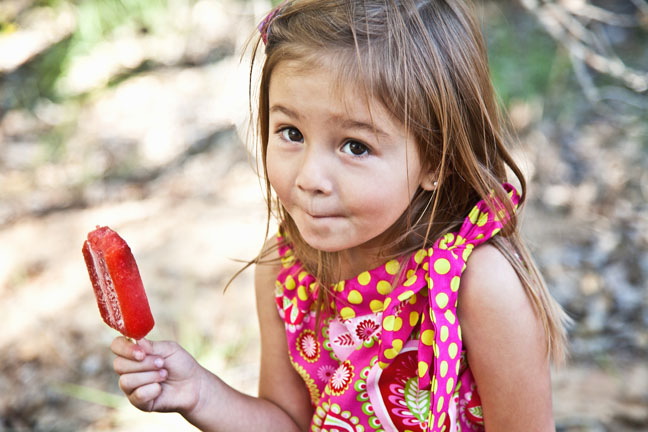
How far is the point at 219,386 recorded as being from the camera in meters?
1.61

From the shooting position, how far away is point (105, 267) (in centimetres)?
141

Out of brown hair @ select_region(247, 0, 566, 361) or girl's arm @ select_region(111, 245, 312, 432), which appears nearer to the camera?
brown hair @ select_region(247, 0, 566, 361)

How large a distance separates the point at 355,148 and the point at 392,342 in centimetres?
43

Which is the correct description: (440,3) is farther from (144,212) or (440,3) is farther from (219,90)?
(219,90)

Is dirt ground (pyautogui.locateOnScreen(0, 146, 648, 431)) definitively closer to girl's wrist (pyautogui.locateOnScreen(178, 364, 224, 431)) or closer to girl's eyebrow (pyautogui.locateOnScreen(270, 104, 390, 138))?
girl's wrist (pyautogui.locateOnScreen(178, 364, 224, 431))

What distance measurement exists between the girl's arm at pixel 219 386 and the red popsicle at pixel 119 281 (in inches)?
2.0

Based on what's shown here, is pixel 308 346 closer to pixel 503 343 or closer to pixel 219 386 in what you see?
pixel 219 386

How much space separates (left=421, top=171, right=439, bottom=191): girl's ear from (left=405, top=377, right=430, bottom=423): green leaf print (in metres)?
0.42

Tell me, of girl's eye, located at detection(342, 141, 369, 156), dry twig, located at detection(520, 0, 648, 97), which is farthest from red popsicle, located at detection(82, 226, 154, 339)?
dry twig, located at detection(520, 0, 648, 97)

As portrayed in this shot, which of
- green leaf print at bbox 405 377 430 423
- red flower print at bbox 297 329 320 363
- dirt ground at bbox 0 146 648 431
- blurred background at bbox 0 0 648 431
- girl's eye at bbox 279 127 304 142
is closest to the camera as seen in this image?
girl's eye at bbox 279 127 304 142

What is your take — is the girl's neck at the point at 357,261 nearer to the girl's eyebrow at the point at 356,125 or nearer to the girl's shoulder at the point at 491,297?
the girl's shoulder at the point at 491,297

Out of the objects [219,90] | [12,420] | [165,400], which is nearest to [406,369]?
[165,400]

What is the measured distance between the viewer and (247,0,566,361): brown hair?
128 cm

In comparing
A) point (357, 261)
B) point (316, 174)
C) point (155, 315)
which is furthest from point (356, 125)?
point (155, 315)
